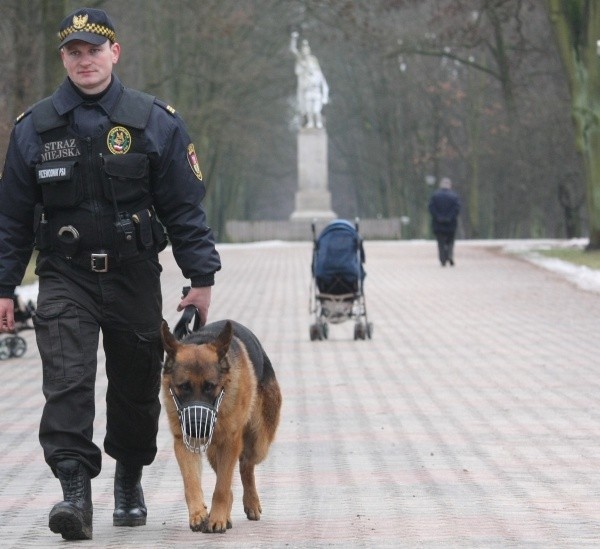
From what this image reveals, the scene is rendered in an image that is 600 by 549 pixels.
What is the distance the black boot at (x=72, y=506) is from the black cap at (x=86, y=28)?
159 cm

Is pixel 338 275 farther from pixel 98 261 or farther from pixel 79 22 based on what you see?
pixel 79 22

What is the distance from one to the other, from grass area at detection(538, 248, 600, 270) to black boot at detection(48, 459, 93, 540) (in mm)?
23999

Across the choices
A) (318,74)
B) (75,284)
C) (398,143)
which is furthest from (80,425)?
(398,143)

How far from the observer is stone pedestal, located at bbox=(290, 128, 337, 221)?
59.4 meters

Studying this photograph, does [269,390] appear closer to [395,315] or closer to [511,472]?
[511,472]

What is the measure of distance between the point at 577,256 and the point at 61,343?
2961cm

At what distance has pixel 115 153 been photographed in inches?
264

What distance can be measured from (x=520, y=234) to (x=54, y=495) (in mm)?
65101

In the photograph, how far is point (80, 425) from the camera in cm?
668

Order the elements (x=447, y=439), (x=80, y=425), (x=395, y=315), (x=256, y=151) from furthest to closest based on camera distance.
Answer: (x=256, y=151) → (x=395, y=315) → (x=447, y=439) → (x=80, y=425)

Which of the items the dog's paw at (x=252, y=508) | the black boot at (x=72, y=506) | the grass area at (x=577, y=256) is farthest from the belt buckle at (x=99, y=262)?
the grass area at (x=577, y=256)

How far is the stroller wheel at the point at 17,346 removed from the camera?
16.5 meters

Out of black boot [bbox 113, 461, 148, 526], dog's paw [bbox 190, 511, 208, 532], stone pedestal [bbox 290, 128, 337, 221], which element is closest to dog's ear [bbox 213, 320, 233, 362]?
dog's paw [bbox 190, 511, 208, 532]

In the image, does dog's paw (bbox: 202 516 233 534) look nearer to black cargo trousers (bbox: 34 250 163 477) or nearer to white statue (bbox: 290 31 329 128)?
black cargo trousers (bbox: 34 250 163 477)
